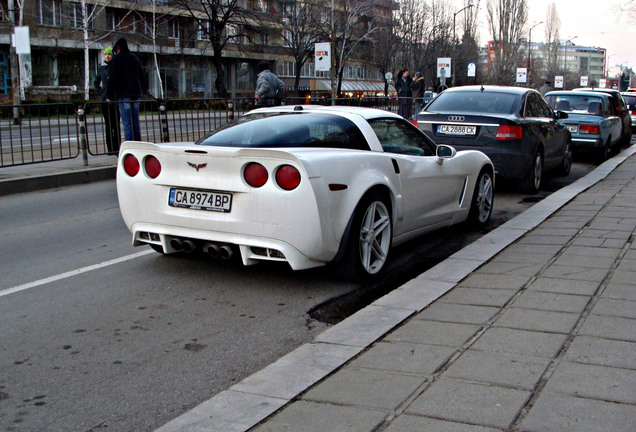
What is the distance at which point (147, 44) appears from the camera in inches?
2388

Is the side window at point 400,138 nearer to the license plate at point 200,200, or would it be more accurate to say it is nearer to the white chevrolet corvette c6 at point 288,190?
the white chevrolet corvette c6 at point 288,190

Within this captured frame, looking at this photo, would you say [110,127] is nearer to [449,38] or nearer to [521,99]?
[521,99]

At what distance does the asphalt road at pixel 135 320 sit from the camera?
366 cm

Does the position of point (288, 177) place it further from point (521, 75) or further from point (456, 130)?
point (521, 75)

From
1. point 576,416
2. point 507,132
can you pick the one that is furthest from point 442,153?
point 576,416

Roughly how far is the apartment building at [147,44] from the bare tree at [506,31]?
16.2 metres

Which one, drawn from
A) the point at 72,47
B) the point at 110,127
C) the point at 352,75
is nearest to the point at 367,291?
the point at 110,127

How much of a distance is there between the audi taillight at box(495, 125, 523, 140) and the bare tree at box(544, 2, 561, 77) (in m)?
109

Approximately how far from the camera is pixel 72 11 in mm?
53344

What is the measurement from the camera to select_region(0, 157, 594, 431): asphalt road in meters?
3.66

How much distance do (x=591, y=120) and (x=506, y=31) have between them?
68257mm

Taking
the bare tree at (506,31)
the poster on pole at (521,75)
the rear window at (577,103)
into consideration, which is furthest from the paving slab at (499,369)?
the bare tree at (506,31)

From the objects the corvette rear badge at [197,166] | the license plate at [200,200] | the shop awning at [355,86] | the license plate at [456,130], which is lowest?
the license plate at [200,200]

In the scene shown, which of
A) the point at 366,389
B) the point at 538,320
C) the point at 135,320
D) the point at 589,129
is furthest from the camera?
the point at 589,129
